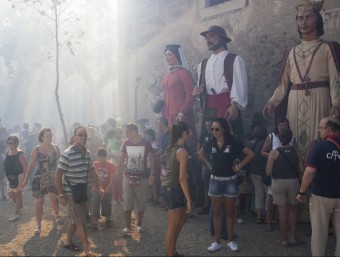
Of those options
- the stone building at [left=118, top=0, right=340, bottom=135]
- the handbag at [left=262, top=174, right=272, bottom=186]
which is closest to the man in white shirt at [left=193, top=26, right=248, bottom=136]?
the handbag at [left=262, top=174, right=272, bottom=186]

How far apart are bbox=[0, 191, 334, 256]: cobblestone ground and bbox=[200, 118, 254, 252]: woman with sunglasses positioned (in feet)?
1.13

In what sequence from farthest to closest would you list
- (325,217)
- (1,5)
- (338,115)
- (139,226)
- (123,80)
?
1. (1,5)
2. (123,80)
3. (139,226)
4. (338,115)
5. (325,217)

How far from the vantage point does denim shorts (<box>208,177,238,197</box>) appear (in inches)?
196

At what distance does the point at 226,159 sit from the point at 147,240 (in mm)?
1770

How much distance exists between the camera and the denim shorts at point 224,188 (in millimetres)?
4977

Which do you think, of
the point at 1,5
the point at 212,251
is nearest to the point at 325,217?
the point at 212,251

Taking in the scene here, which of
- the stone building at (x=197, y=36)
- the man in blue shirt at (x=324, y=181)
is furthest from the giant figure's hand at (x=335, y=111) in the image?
the stone building at (x=197, y=36)

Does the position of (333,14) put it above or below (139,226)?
above

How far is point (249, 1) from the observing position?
24.4 ft

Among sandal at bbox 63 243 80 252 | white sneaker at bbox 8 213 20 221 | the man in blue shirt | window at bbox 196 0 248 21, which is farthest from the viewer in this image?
window at bbox 196 0 248 21

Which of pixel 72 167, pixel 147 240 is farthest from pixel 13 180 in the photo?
pixel 147 240

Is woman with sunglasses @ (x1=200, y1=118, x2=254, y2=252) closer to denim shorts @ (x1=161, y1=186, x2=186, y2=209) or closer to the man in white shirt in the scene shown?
denim shorts @ (x1=161, y1=186, x2=186, y2=209)

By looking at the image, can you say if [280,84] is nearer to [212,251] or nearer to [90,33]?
[212,251]

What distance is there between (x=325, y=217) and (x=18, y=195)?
5.90 metres
